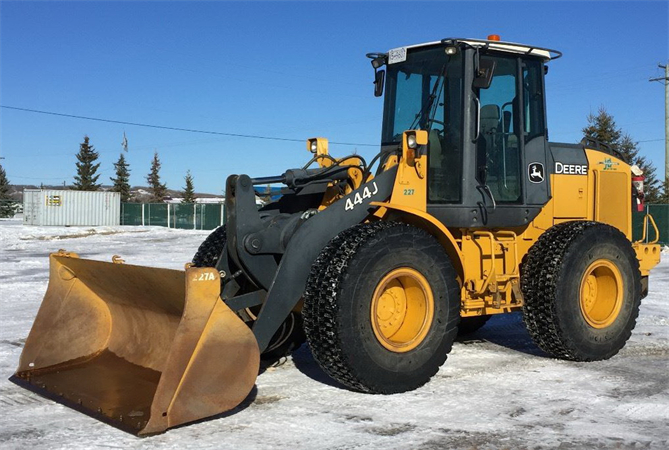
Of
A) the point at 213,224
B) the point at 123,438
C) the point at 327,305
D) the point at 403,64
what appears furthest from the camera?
the point at 213,224

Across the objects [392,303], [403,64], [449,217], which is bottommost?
[392,303]

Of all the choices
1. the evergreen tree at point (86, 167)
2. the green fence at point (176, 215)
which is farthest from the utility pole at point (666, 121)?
the evergreen tree at point (86, 167)

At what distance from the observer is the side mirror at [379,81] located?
716cm

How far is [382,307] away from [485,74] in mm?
2086

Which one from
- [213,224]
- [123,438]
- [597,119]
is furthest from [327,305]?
[213,224]

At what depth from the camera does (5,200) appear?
56.3 meters

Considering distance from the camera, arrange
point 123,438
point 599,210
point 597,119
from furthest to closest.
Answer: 1. point 597,119
2. point 599,210
3. point 123,438

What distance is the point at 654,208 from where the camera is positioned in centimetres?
2520

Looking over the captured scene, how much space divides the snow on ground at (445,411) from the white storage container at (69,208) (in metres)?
36.6

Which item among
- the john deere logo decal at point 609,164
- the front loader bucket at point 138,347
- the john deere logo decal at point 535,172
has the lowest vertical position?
the front loader bucket at point 138,347

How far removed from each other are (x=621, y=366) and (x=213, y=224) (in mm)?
34614

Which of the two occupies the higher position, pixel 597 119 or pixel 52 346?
pixel 597 119

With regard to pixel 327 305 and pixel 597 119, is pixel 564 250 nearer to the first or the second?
pixel 327 305

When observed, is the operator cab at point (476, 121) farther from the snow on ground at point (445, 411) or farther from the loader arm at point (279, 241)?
the snow on ground at point (445, 411)
